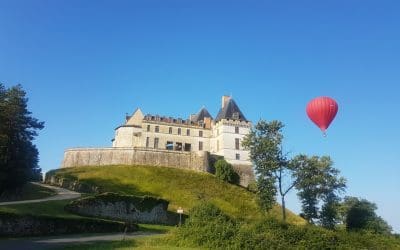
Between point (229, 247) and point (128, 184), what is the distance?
38.2 metres

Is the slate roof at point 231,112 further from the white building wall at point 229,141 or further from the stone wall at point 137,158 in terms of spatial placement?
the stone wall at point 137,158

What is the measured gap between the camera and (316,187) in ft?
182

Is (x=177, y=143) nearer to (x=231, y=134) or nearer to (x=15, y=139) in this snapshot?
(x=231, y=134)

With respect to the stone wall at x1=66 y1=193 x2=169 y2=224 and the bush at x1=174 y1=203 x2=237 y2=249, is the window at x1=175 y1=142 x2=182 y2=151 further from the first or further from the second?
the bush at x1=174 y1=203 x2=237 y2=249

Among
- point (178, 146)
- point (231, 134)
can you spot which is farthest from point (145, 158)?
point (231, 134)

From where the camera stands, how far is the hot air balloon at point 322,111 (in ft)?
101

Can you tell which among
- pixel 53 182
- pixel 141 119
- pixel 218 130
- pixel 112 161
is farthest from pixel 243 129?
pixel 53 182

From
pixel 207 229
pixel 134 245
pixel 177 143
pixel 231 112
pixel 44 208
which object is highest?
pixel 231 112

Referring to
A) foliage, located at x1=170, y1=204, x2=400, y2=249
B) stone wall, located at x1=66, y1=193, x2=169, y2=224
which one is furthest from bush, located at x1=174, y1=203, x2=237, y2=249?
stone wall, located at x1=66, y1=193, x2=169, y2=224

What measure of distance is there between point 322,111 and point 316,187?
88.1 ft

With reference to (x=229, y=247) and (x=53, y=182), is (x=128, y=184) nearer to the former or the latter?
(x=53, y=182)

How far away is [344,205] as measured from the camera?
183 ft

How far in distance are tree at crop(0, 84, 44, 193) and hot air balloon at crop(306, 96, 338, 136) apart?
25128mm

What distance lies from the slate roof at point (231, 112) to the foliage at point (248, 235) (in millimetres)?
52580
